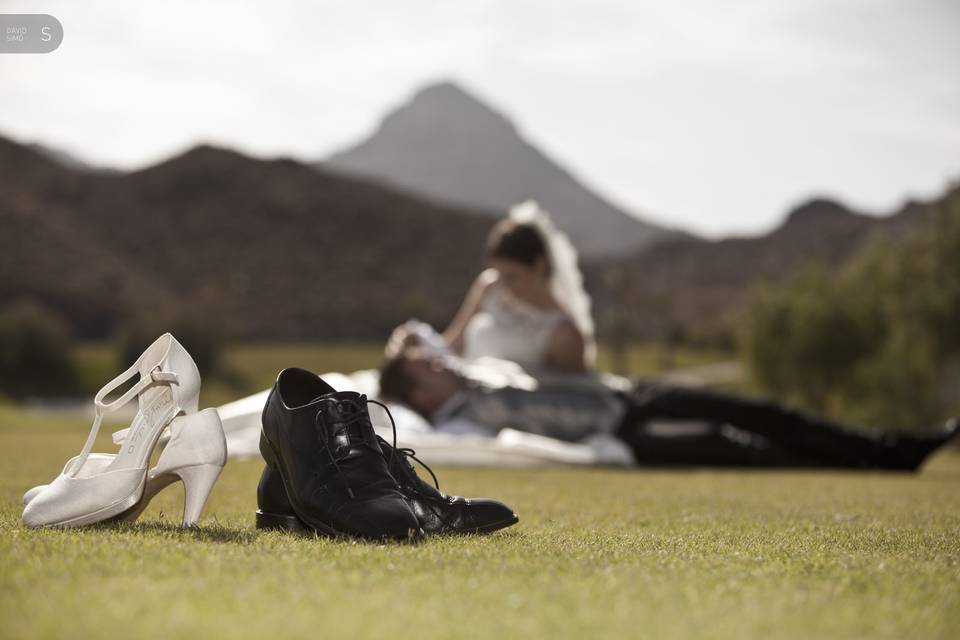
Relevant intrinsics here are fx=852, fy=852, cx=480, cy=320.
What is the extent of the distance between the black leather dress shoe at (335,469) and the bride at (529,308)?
16.4ft

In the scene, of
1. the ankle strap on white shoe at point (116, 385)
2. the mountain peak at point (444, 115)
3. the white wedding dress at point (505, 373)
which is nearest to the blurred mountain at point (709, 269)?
the mountain peak at point (444, 115)

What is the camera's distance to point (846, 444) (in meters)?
6.77

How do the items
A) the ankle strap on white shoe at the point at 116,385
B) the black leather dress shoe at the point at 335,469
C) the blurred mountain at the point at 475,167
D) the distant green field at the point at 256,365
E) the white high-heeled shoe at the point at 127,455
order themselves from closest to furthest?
the black leather dress shoe at the point at 335,469 < the white high-heeled shoe at the point at 127,455 < the ankle strap on white shoe at the point at 116,385 < the distant green field at the point at 256,365 < the blurred mountain at the point at 475,167

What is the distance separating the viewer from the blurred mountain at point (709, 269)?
68562mm

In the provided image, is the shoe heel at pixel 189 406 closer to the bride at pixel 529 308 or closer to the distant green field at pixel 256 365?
the bride at pixel 529 308

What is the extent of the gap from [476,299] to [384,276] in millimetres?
62240

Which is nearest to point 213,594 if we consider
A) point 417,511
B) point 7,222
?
point 417,511

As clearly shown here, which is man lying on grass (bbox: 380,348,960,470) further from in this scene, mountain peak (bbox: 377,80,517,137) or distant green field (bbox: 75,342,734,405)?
mountain peak (bbox: 377,80,517,137)

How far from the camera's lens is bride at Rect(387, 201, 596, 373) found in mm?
7957

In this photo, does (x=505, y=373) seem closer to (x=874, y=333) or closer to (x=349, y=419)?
(x=349, y=419)

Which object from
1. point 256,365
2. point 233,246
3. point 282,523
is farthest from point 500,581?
point 233,246

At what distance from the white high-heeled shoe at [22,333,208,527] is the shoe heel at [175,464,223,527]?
16 centimetres

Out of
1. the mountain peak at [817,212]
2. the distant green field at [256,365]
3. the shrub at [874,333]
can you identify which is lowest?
the distant green field at [256,365]

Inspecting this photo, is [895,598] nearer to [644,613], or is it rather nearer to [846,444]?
[644,613]
